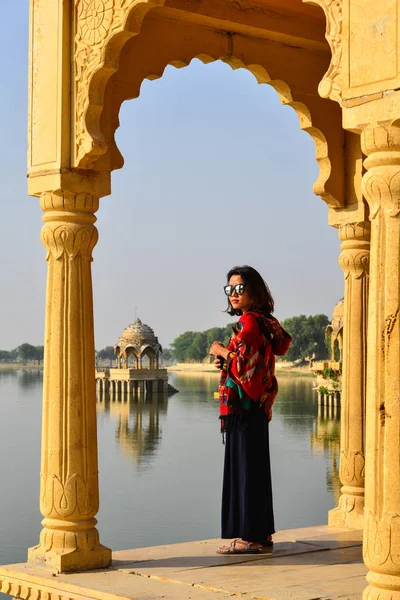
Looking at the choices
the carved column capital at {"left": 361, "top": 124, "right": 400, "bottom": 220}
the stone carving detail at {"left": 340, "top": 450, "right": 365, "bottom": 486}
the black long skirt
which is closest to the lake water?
the stone carving detail at {"left": 340, "top": 450, "right": 365, "bottom": 486}

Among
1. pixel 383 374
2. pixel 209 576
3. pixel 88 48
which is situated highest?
pixel 88 48

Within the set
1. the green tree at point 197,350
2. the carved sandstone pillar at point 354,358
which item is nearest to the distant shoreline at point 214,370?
the green tree at point 197,350

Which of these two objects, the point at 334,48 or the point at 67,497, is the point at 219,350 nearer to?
the point at 67,497

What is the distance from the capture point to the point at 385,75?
14.4 feet

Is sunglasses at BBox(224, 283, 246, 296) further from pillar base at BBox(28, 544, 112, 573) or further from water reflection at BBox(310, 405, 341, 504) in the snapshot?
water reflection at BBox(310, 405, 341, 504)

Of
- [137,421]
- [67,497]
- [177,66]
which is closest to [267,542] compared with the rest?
[67,497]

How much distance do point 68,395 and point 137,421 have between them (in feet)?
168

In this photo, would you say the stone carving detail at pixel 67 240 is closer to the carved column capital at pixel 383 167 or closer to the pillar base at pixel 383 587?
the carved column capital at pixel 383 167

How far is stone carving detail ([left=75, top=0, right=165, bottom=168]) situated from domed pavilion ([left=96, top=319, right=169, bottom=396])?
49108 mm

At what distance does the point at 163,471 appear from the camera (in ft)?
123

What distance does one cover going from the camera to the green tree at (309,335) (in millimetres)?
88812

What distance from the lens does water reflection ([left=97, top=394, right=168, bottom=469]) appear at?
147 feet

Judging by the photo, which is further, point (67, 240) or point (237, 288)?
point (67, 240)

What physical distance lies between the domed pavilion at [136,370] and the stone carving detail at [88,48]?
4911cm
